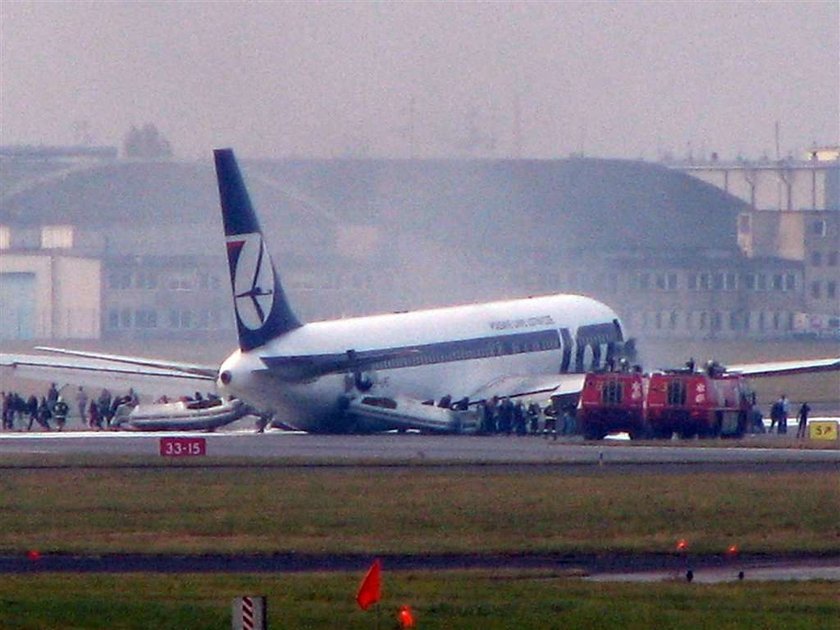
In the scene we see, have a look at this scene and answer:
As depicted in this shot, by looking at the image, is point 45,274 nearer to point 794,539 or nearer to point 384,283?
point 384,283

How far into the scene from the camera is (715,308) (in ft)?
437

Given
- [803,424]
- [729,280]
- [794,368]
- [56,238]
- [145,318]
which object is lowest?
[803,424]

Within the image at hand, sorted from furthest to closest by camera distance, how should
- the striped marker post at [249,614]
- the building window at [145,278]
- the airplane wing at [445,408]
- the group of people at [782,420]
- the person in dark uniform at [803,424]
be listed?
the building window at [145,278], the group of people at [782,420], the person in dark uniform at [803,424], the airplane wing at [445,408], the striped marker post at [249,614]

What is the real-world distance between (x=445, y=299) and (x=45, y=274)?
27595 millimetres

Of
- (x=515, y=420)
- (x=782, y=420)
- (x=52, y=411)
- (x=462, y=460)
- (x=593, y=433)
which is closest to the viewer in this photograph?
(x=462, y=460)

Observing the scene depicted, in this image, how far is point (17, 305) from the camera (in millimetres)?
132625

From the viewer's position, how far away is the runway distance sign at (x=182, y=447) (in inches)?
2302

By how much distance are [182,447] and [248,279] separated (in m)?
8.88

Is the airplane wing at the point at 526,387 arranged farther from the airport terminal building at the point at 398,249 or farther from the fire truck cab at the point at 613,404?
the airport terminal building at the point at 398,249

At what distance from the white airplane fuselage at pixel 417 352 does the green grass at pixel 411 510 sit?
47.4 feet

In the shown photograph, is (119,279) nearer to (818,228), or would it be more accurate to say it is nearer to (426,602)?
(818,228)

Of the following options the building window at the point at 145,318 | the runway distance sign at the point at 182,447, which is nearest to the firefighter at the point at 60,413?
the runway distance sign at the point at 182,447

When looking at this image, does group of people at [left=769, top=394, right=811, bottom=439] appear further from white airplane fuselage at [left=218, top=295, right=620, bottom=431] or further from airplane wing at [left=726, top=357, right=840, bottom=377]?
white airplane fuselage at [left=218, top=295, right=620, bottom=431]

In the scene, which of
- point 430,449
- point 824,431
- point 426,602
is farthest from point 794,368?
point 426,602
